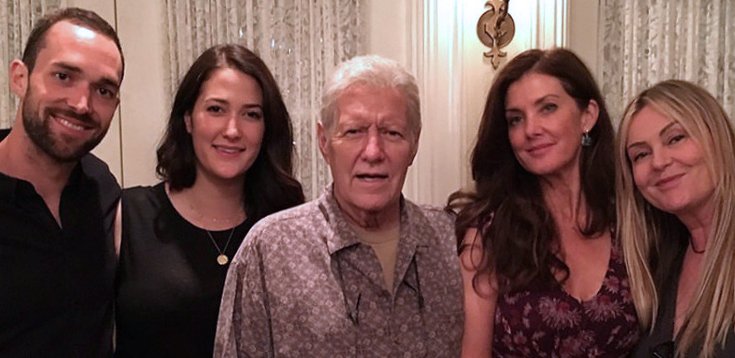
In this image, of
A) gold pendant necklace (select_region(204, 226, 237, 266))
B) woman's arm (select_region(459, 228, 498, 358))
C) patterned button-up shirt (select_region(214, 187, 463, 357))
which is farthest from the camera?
gold pendant necklace (select_region(204, 226, 237, 266))

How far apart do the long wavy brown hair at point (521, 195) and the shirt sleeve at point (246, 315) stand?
56 centimetres

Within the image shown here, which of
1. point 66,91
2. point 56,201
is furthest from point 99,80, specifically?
point 56,201

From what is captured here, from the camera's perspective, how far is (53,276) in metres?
1.58

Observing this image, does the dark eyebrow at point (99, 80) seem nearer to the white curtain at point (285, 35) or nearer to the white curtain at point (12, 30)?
the white curtain at point (285, 35)

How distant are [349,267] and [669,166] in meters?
0.82

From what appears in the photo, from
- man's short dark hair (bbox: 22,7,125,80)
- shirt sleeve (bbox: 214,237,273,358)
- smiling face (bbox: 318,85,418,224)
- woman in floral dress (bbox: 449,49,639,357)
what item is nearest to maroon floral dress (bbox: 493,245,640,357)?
woman in floral dress (bbox: 449,49,639,357)

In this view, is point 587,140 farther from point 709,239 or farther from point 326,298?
point 326,298

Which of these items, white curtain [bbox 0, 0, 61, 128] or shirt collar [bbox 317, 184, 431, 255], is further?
white curtain [bbox 0, 0, 61, 128]

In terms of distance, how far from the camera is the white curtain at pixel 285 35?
2.75 meters

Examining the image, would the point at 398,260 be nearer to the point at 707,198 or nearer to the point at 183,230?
the point at 183,230

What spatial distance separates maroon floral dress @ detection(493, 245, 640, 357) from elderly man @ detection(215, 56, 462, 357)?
218 millimetres

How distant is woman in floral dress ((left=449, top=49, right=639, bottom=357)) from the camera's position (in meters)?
1.74

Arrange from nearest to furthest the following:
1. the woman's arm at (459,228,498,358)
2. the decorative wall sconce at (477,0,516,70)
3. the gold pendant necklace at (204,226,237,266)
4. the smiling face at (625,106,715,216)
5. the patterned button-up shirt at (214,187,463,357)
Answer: the patterned button-up shirt at (214,187,463,357), the smiling face at (625,106,715,216), the woman's arm at (459,228,498,358), the gold pendant necklace at (204,226,237,266), the decorative wall sconce at (477,0,516,70)

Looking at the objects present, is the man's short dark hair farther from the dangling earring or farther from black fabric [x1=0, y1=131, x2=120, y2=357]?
the dangling earring
